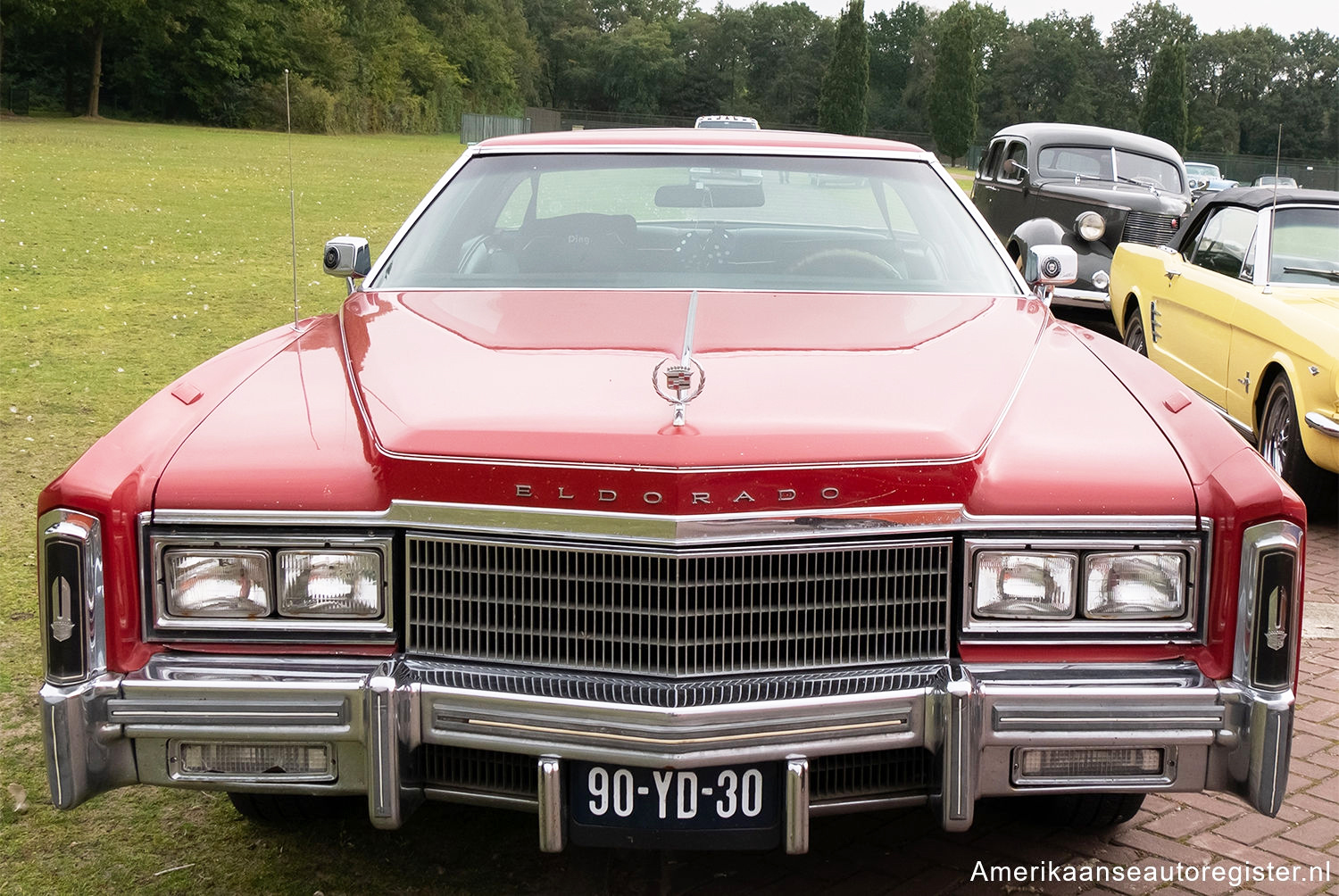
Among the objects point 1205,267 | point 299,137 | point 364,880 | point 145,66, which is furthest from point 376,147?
point 364,880

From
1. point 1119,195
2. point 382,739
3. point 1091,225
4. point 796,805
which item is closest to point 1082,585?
point 796,805

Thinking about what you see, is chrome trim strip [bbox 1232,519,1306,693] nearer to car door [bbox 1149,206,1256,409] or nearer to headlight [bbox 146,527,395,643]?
headlight [bbox 146,527,395,643]

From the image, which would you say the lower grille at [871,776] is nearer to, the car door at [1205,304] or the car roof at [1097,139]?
the car door at [1205,304]

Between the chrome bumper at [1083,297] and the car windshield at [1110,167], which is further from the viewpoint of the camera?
the car windshield at [1110,167]

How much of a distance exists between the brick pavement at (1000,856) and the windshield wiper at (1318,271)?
4079 mm

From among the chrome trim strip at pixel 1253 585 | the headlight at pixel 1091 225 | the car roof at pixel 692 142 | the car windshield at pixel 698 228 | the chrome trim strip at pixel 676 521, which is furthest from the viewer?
the headlight at pixel 1091 225

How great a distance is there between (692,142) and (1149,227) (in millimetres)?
9298

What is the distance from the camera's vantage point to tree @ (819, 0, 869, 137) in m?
71.2

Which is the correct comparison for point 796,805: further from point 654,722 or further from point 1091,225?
point 1091,225

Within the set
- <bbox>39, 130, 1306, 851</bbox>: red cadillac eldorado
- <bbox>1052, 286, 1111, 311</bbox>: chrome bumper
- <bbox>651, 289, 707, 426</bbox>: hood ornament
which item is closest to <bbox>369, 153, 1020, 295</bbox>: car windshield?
<bbox>651, 289, 707, 426</bbox>: hood ornament

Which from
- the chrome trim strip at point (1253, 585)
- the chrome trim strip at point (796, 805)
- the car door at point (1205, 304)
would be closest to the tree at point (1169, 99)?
the car door at point (1205, 304)

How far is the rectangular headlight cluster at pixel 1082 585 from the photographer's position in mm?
2637

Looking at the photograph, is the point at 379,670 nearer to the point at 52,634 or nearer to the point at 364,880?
the point at 52,634

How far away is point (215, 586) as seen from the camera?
8.80 ft
